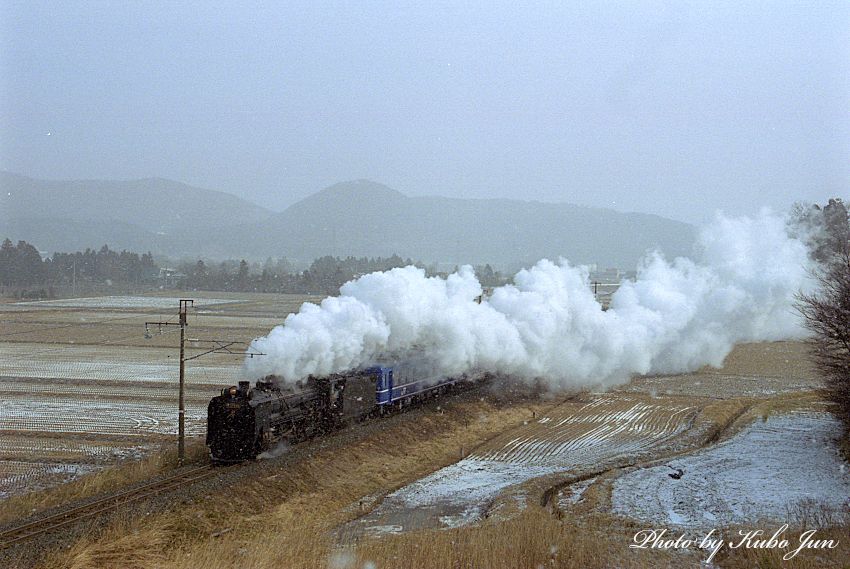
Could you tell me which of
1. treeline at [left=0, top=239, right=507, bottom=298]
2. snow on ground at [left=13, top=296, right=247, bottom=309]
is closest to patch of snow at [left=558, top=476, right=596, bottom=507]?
snow on ground at [left=13, top=296, right=247, bottom=309]

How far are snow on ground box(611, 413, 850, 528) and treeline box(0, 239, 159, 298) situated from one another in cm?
12870

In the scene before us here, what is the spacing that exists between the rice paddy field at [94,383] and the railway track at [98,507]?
15.7 ft

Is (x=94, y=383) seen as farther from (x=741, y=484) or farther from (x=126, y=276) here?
(x=126, y=276)

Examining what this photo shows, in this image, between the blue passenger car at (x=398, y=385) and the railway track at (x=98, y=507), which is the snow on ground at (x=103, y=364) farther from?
the railway track at (x=98, y=507)

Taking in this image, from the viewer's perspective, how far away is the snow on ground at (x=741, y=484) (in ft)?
75.4

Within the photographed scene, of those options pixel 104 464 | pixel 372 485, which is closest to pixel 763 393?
pixel 372 485

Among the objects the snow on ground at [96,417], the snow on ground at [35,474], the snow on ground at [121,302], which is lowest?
the snow on ground at [35,474]

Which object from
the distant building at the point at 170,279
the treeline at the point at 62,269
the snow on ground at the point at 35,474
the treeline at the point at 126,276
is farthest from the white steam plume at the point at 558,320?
the distant building at the point at 170,279

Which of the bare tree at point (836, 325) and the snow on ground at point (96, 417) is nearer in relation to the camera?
the bare tree at point (836, 325)

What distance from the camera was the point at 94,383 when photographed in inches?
1967

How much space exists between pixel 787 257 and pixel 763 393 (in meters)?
9.43

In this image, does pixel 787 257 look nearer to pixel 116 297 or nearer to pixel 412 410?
pixel 412 410

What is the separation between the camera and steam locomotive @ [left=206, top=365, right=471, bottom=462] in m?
26.5

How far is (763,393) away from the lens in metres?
50.7
